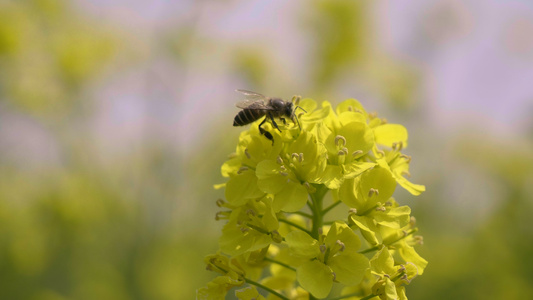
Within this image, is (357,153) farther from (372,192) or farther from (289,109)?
(289,109)

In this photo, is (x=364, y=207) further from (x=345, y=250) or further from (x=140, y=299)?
(x=140, y=299)

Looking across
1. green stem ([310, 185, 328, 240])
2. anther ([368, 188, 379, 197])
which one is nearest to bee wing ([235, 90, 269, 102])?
green stem ([310, 185, 328, 240])

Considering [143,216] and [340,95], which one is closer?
[143,216]

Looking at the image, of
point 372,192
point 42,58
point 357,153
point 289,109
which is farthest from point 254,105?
point 42,58

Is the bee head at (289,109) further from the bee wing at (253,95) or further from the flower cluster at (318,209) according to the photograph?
the bee wing at (253,95)

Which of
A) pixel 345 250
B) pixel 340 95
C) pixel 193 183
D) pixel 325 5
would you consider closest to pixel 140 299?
pixel 193 183

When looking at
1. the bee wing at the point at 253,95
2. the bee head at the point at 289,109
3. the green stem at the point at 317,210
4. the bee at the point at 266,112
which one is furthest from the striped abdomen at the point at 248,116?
the green stem at the point at 317,210
